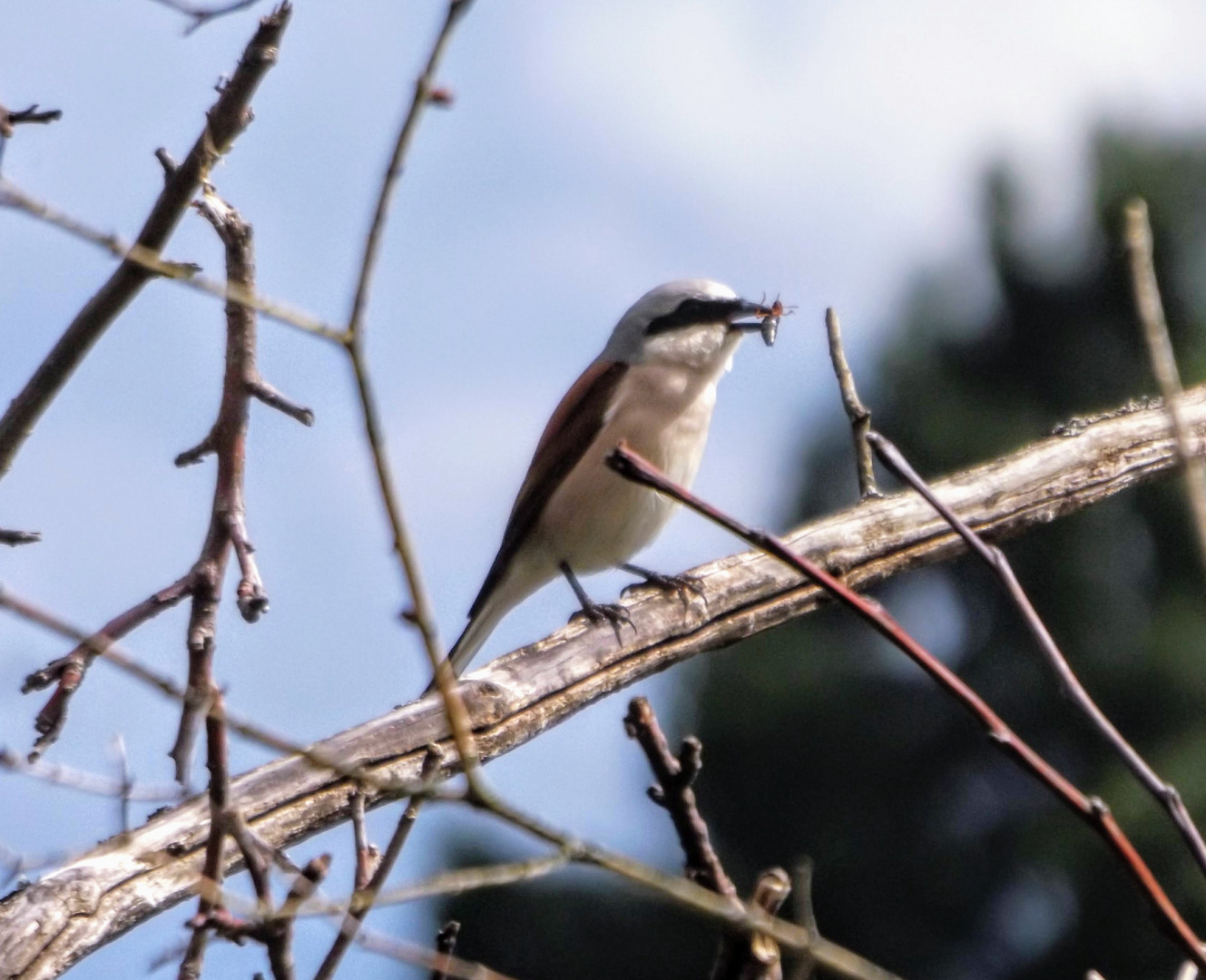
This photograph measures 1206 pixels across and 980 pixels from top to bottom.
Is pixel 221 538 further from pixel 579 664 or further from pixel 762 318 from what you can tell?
pixel 762 318

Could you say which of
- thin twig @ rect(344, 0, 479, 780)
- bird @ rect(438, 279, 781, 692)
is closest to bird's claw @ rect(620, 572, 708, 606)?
bird @ rect(438, 279, 781, 692)

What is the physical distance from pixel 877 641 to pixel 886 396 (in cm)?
320

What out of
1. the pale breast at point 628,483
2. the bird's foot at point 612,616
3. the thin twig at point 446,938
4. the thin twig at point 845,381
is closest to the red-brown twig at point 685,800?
the thin twig at point 446,938

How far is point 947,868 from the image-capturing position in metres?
19.8

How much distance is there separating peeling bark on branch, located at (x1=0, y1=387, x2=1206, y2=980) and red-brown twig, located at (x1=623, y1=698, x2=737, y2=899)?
1260mm

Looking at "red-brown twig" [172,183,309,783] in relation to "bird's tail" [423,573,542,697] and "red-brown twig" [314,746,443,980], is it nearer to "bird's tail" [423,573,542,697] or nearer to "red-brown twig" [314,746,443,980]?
"red-brown twig" [314,746,443,980]

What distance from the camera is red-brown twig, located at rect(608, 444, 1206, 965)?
1.13 meters

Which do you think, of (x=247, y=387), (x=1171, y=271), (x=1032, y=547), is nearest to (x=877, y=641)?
(x=1032, y=547)

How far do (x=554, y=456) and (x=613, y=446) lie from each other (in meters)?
0.33

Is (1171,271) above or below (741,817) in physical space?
above

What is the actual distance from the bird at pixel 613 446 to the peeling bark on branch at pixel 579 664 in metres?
1.00

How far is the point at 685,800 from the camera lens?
4.14 ft

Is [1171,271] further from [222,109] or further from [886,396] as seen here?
[222,109]

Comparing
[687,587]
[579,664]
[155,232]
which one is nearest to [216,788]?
[155,232]
